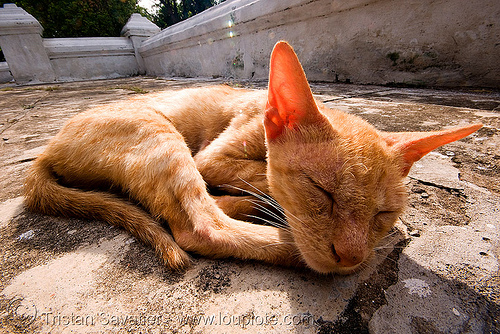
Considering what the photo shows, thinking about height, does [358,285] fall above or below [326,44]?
below

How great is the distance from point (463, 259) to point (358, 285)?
467 mm

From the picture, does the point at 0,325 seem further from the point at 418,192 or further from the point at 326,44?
the point at 326,44

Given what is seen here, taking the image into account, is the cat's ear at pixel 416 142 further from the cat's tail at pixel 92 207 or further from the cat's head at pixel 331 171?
the cat's tail at pixel 92 207

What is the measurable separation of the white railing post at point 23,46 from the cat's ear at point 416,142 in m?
14.0

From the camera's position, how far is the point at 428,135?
118 centimetres

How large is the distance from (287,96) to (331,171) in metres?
0.44

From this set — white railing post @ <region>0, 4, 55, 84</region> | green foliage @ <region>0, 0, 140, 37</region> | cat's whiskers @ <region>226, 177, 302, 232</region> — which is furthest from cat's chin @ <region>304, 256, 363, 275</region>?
green foliage @ <region>0, 0, 140, 37</region>

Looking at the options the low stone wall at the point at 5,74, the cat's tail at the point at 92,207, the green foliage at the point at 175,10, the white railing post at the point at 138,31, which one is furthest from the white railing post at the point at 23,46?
the green foliage at the point at 175,10

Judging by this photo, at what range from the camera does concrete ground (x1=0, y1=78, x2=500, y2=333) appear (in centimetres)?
79

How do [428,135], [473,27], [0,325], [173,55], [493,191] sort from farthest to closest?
[173,55] < [473,27] < [493,191] < [428,135] < [0,325]

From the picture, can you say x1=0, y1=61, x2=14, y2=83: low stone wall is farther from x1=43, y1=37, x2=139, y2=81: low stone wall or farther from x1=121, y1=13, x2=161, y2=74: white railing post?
x1=121, y1=13, x2=161, y2=74: white railing post

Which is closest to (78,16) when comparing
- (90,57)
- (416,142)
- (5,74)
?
(90,57)

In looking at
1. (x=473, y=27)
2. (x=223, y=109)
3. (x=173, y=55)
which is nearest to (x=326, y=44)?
(x=473, y=27)

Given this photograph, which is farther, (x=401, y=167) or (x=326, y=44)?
(x=326, y=44)
